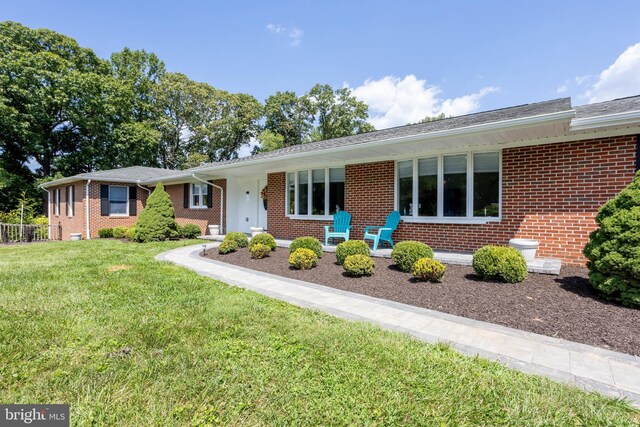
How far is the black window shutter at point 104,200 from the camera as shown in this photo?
15148 millimetres

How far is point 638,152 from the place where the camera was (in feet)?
17.7

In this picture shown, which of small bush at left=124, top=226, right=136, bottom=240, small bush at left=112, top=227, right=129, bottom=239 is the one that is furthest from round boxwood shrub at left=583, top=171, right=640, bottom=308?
small bush at left=112, top=227, right=129, bottom=239

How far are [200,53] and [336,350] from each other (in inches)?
605

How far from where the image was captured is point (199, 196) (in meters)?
14.8

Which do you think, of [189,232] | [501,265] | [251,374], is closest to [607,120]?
[501,265]

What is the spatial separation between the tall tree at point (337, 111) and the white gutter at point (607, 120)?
87.8 feet

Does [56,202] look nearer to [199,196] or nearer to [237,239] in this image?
[199,196]

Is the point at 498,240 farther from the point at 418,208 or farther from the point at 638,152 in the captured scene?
the point at 638,152

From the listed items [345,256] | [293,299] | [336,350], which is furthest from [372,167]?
[336,350]

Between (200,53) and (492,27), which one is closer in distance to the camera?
(492,27)

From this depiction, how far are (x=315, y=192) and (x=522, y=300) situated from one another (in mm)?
6817

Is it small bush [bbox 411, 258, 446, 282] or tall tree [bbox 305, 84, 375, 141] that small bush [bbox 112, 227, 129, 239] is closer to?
small bush [bbox 411, 258, 446, 282]

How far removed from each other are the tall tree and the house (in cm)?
2205

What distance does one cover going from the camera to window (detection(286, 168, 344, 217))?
31.0ft
